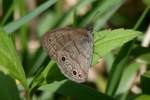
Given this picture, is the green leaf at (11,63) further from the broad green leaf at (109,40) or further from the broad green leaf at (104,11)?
the broad green leaf at (104,11)

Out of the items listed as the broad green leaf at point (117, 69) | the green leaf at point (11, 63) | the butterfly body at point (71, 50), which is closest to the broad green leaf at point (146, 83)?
the broad green leaf at point (117, 69)

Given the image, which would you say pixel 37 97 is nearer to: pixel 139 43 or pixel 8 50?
pixel 139 43

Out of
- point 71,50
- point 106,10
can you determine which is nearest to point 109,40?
point 71,50

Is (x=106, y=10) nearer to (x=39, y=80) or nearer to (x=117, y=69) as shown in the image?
(x=117, y=69)

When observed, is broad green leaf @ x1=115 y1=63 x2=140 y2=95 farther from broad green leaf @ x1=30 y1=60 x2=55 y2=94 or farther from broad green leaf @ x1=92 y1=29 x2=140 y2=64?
broad green leaf @ x1=30 y1=60 x2=55 y2=94

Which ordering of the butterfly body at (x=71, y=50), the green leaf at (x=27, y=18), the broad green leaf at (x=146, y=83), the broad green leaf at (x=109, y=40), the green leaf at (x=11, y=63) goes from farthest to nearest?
1. the green leaf at (x=27, y=18)
2. the broad green leaf at (x=146, y=83)
3. the broad green leaf at (x=109, y=40)
4. the butterfly body at (x=71, y=50)
5. the green leaf at (x=11, y=63)

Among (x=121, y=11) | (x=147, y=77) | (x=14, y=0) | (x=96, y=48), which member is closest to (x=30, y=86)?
(x=96, y=48)
